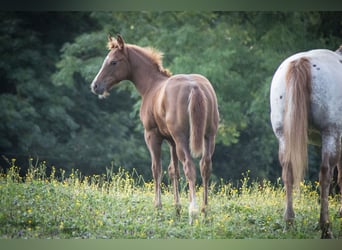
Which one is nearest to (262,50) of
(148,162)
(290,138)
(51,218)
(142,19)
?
(142,19)

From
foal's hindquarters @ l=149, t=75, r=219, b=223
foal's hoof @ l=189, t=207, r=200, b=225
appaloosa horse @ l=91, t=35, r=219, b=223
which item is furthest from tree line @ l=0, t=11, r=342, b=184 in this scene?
foal's hoof @ l=189, t=207, r=200, b=225

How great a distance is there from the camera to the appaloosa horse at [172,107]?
5.84m

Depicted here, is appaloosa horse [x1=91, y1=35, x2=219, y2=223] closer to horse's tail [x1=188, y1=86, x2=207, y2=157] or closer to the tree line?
horse's tail [x1=188, y1=86, x2=207, y2=157]

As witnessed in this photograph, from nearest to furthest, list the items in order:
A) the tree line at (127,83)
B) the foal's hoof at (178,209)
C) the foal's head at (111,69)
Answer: the foal's hoof at (178,209) < the foal's head at (111,69) < the tree line at (127,83)

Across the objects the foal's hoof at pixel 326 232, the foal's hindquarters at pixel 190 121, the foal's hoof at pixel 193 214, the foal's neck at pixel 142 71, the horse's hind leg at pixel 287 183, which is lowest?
the foal's hoof at pixel 326 232

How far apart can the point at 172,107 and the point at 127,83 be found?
427 centimetres

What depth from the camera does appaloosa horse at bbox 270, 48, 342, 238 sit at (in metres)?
5.46

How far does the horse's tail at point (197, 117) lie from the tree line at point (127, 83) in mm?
2169

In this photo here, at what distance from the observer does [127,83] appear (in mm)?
10211

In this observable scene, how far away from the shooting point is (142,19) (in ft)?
31.5

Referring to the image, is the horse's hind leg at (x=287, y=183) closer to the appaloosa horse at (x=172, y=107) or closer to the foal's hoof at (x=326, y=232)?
the foal's hoof at (x=326, y=232)

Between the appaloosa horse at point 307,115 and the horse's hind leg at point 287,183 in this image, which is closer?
the appaloosa horse at point 307,115

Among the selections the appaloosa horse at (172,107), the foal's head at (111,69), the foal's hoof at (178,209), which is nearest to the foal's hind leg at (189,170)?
the appaloosa horse at (172,107)

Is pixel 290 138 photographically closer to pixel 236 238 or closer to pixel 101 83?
pixel 236 238
